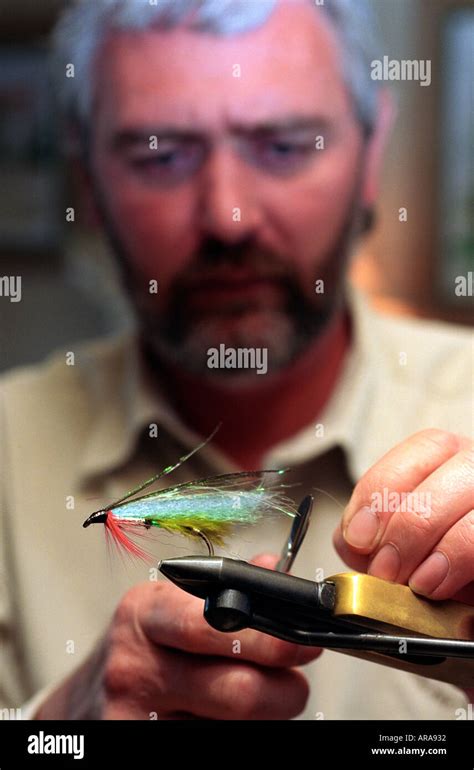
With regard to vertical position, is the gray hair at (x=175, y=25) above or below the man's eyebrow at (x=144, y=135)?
above

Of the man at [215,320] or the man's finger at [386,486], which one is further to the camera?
the man at [215,320]

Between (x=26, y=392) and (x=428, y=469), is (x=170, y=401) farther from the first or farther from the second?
(x=428, y=469)

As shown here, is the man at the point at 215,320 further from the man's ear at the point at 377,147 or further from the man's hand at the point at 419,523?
the man's hand at the point at 419,523

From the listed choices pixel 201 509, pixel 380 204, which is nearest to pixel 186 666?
pixel 201 509

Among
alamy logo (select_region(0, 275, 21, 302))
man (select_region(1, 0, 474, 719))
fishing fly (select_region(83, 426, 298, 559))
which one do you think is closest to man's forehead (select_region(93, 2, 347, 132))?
man (select_region(1, 0, 474, 719))

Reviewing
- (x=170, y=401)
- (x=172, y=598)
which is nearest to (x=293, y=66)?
(x=170, y=401)

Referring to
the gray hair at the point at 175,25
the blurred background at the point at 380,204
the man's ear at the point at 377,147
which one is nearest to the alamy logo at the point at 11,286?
the blurred background at the point at 380,204
